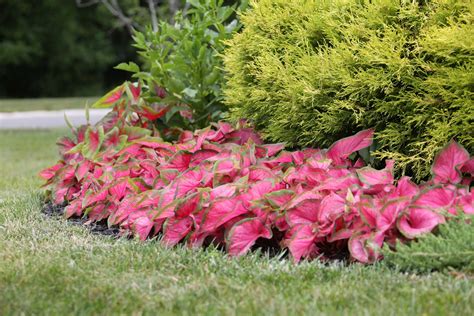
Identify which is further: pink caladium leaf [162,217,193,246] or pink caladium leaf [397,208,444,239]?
pink caladium leaf [162,217,193,246]

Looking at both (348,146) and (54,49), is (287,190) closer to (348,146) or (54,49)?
(348,146)

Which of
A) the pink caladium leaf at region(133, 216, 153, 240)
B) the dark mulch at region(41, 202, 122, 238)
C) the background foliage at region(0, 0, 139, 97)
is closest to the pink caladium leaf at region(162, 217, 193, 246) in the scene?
the pink caladium leaf at region(133, 216, 153, 240)

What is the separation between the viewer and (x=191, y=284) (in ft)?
8.03

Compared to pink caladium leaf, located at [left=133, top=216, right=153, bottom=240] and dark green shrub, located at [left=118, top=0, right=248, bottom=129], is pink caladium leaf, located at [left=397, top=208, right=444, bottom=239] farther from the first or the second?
dark green shrub, located at [left=118, top=0, right=248, bottom=129]

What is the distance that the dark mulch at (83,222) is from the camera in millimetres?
3486

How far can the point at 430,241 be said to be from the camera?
2.52 m

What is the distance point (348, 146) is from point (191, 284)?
4.22ft

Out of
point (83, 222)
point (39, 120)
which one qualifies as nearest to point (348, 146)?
point (83, 222)

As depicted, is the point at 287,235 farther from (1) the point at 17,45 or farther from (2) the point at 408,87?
(1) the point at 17,45

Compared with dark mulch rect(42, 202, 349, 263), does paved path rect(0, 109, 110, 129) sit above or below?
below

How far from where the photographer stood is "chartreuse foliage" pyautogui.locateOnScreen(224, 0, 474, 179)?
3.10 m

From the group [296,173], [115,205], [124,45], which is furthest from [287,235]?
[124,45]

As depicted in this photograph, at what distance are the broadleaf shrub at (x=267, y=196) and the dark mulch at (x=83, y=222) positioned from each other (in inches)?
1.8

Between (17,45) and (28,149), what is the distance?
2014 cm
